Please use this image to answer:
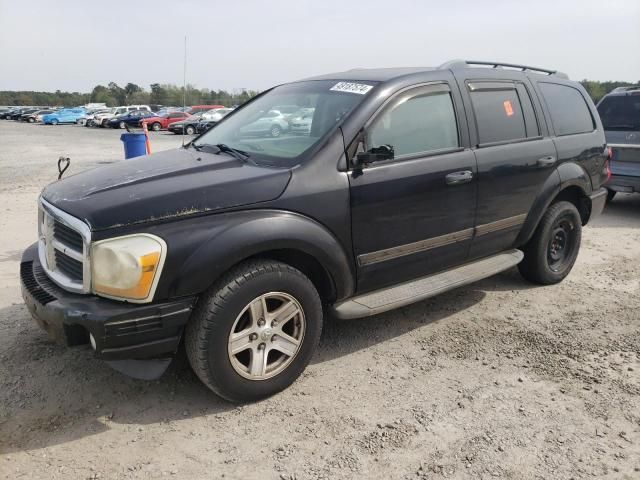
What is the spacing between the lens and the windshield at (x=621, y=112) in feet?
27.3

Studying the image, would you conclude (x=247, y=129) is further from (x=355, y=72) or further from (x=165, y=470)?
(x=165, y=470)

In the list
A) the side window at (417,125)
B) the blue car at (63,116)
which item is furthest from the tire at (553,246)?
the blue car at (63,116)

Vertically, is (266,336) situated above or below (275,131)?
below

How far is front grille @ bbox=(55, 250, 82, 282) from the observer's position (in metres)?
2.82

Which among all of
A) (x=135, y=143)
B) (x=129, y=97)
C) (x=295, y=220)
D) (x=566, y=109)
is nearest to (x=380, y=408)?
(x=295, y=220)

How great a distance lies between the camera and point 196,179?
3.04 m

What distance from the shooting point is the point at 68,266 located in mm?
2902

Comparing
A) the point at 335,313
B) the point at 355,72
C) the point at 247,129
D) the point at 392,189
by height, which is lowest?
the point at 335,313

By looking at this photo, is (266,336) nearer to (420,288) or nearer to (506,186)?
(420,288)

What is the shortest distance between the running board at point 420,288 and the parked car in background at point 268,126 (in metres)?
1.29

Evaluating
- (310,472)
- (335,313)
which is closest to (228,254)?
(335,313)

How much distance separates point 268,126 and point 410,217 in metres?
1.23

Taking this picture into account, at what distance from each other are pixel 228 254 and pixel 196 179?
0.52 m

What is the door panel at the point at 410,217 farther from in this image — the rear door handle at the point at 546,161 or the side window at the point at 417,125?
the rear door handle at the point at 546,161
